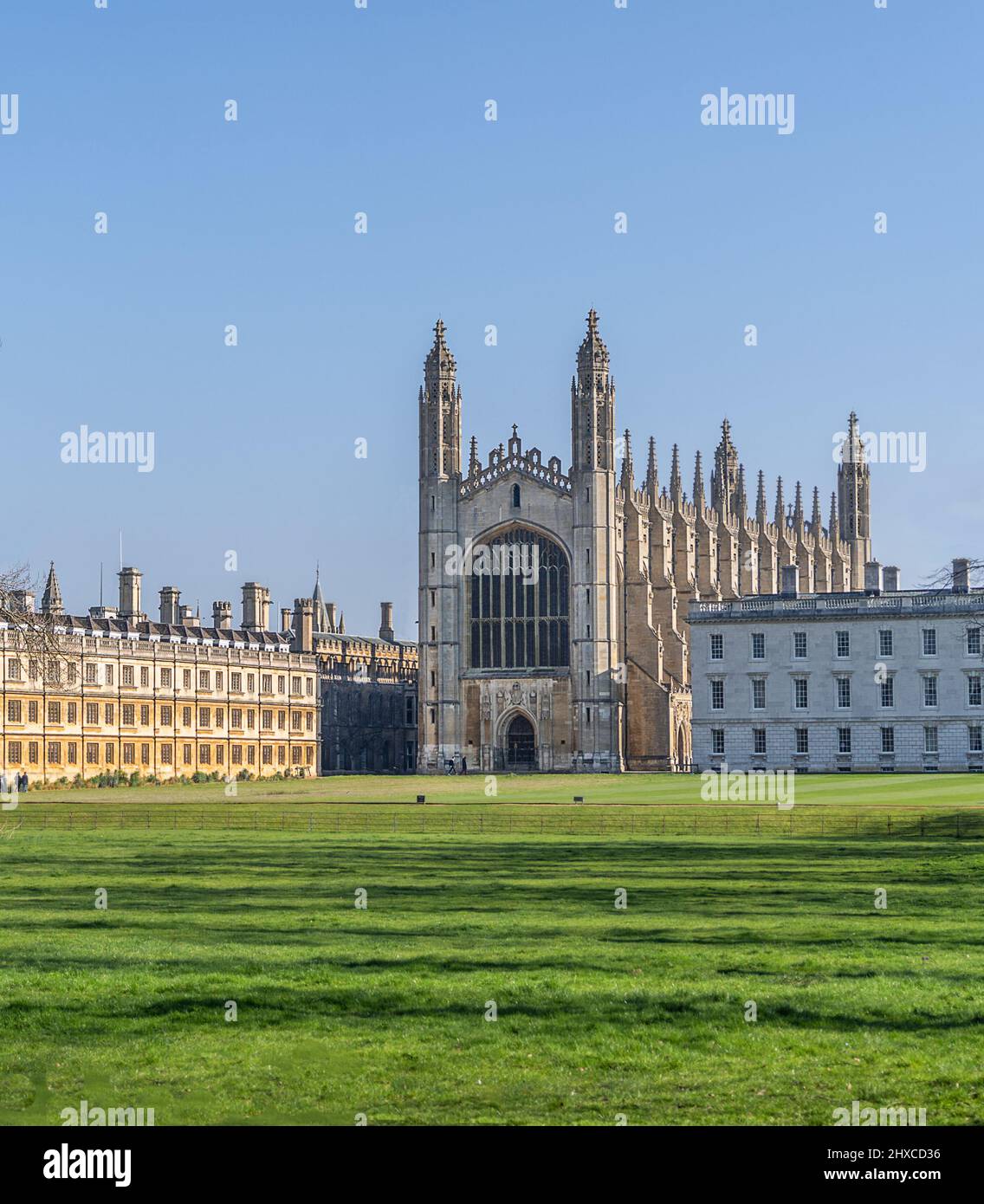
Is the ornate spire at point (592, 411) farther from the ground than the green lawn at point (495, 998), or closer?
farther from the ground

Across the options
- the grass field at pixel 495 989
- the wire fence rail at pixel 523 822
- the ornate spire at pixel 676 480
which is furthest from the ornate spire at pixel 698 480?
the grass field at pixel 495 989

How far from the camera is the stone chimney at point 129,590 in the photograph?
101562mm

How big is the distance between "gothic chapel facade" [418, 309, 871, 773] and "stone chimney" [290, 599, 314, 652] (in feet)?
33.1

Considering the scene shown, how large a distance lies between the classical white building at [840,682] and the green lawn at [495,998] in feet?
194

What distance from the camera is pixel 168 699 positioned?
310 feet

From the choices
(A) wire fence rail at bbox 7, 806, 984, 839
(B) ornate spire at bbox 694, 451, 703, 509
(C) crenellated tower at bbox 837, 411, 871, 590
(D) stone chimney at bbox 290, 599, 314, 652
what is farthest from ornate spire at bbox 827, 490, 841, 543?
(A) wire fence rail at bbox 7, 806, 984, 839

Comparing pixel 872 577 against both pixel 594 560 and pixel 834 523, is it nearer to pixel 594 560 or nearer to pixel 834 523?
pixel 594 560

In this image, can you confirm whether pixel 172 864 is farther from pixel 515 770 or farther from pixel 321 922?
pixel 515 770

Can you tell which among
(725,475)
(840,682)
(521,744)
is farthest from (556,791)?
(725,475)

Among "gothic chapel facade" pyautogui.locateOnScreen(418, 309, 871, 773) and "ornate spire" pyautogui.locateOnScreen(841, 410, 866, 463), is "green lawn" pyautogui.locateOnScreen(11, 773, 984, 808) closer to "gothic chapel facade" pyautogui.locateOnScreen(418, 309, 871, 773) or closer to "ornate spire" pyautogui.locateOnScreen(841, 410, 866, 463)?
"gothic chapel facade" pyautogui.locateOnScreen(418, 309, 871, 773)

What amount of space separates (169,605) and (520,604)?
876 inches

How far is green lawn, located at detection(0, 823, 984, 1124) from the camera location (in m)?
13.0

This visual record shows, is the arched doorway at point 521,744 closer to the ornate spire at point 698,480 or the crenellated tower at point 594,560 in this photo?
the crenellated tower at point 594,560

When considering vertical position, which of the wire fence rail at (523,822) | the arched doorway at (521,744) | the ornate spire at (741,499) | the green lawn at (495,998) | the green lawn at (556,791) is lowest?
the green lawn at (495,998)
